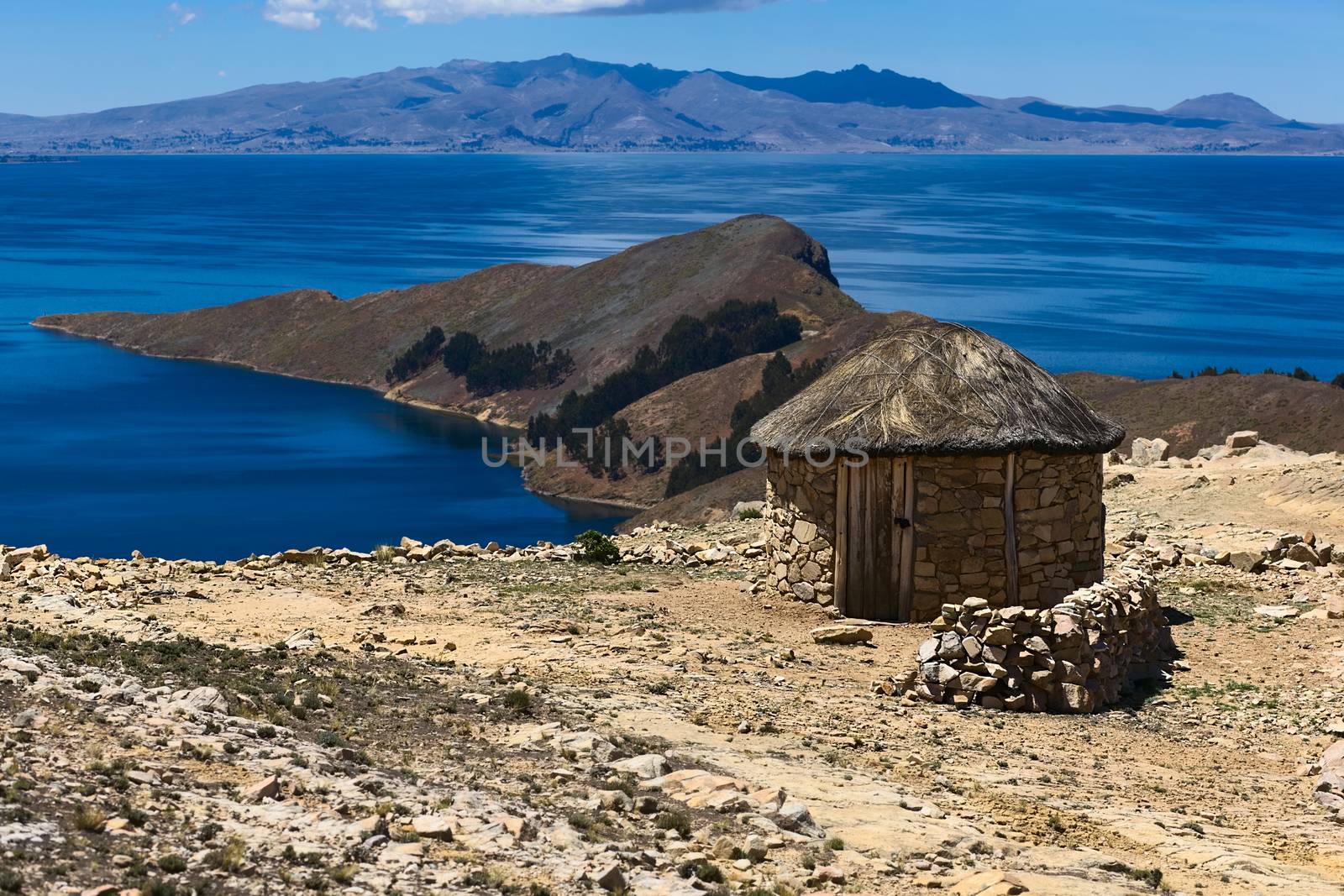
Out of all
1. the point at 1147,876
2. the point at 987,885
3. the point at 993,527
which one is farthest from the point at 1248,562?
the point at 987,885

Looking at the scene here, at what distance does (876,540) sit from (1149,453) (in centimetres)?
1853

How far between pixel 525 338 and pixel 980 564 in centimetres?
7824

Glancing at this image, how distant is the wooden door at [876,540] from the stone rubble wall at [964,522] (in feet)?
0.69

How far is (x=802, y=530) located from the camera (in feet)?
60.6

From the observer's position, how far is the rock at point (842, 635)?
16.9 m

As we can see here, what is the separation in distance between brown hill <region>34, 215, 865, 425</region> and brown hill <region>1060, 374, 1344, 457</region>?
32.4 m

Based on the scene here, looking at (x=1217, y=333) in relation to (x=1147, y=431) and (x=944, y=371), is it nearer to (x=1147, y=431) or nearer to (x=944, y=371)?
(x=1147, y=431)

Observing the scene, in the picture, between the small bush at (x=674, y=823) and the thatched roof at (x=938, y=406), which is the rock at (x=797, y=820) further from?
the thatched roof at (x=938, y=406)

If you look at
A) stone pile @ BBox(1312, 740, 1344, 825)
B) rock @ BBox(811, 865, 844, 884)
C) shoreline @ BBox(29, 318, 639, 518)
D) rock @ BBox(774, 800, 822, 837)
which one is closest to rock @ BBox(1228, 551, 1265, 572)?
stone pile @ BBox(1312, 740, 1344, 825)

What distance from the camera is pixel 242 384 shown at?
9850 centimetres

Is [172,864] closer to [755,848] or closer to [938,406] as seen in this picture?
[755,848]

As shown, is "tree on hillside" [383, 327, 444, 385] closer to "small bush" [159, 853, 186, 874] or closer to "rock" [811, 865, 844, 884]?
"rock" [811, 865, 844, 884]

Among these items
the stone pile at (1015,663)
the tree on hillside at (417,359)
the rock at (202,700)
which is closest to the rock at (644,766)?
the rock at (202,700)

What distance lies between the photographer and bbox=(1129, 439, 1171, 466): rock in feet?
111
